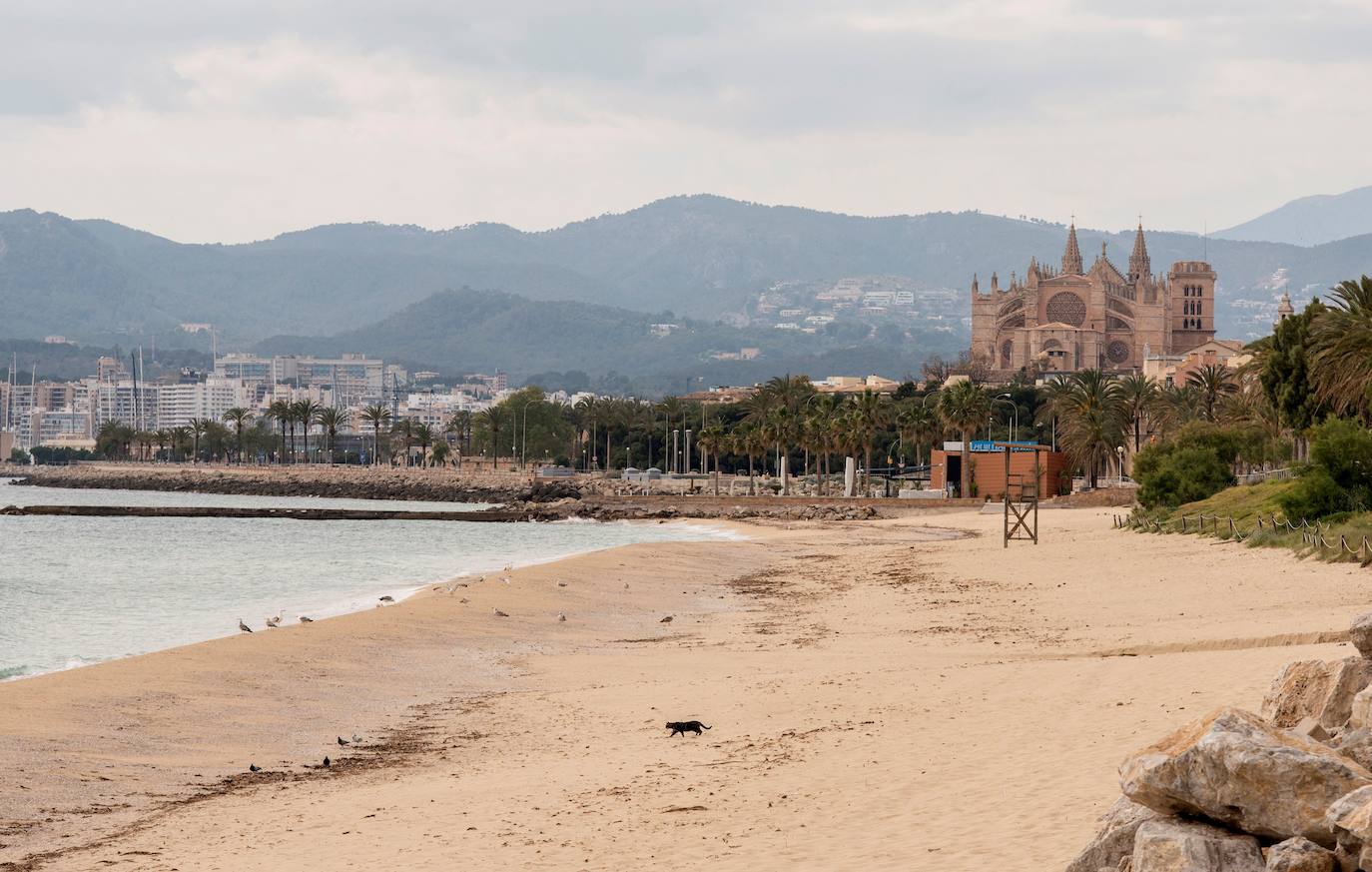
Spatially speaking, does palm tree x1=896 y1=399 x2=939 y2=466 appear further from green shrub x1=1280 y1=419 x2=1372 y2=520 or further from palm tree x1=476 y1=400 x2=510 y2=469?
green shrub x1=1280 y1=419 x2=1372 y2=520

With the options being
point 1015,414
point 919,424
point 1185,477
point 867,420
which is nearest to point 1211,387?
point 867,420

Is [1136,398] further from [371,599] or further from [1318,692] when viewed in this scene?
[1318,692]

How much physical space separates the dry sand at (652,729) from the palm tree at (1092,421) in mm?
57297

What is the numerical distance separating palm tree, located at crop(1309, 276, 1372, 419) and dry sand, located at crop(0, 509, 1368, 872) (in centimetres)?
2002

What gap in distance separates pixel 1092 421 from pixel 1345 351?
38.2 metres

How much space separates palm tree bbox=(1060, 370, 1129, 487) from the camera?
295ft

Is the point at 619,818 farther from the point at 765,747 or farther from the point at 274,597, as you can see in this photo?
the point at 274,597

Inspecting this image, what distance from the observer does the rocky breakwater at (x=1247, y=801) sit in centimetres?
762

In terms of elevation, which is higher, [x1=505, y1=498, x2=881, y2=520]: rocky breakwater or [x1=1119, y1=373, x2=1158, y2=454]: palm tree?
[x1=1119, y1=373, x2=1158, y2=454]: palm tree

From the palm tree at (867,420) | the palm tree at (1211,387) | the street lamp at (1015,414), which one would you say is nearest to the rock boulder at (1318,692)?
the palm tree at (1211,387)

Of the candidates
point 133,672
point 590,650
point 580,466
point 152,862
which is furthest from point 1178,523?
point 580,466

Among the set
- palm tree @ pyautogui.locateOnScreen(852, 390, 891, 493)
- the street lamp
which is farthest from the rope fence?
the street lamp

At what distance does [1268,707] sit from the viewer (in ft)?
33.1

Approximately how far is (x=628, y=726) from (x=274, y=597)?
27799 millimetres
